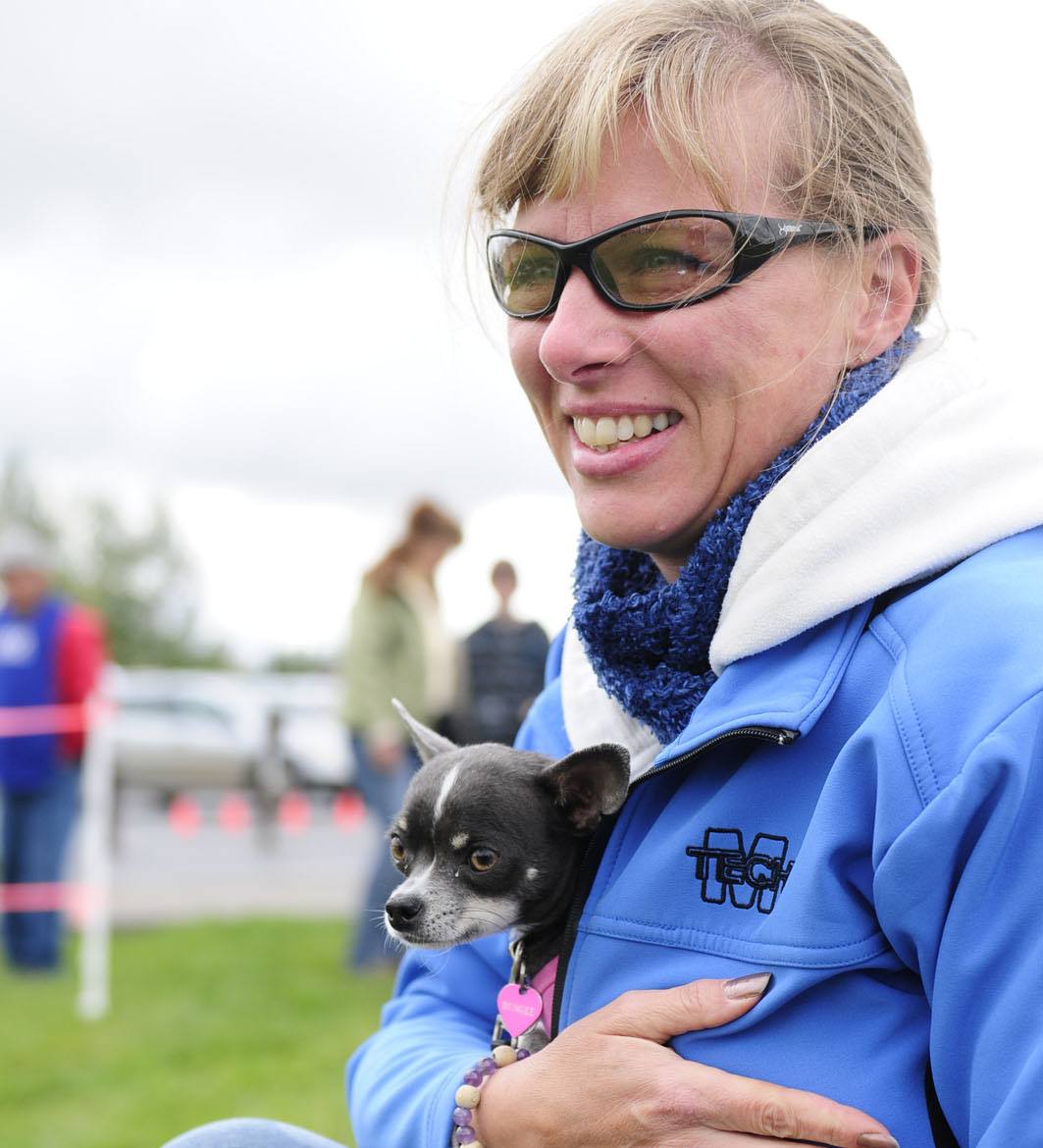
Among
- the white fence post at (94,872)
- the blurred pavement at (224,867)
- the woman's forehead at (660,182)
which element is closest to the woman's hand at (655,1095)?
the woman's forehead at (660,182)

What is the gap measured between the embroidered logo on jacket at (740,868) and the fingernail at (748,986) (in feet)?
0.24

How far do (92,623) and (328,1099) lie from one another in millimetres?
3599

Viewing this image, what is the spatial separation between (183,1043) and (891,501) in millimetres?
4890

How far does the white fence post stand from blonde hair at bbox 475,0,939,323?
214 inches

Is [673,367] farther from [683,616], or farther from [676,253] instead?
[683,616]

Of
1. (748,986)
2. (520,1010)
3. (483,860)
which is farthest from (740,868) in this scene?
(483,860)

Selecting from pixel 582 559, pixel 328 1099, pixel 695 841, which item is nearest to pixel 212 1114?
pixel 328 1099

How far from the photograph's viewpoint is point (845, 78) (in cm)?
165

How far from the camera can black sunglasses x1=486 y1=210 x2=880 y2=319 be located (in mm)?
1587

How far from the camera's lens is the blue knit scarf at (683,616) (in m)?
1.64

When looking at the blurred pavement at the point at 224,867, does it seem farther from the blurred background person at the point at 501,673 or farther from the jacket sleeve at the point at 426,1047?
the jacket sleeve at the point at 426,1047

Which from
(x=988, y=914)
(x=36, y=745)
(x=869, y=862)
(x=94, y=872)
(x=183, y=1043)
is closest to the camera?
(x=988, y=914)

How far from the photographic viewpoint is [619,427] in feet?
5.71

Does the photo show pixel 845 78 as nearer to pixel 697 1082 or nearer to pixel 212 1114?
pixel 697 1082
